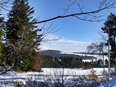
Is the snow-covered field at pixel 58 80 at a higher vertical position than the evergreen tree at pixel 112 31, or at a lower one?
lower

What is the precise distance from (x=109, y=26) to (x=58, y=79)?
40670mm

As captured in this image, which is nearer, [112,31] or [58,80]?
[58,80]

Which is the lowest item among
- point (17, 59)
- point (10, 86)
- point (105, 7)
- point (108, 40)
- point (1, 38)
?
point (10, 86)

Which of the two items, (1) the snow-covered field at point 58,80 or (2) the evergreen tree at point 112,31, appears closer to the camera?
(1) the snow-covered field at point 58,80

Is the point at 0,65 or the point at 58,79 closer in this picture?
the point at 0,65

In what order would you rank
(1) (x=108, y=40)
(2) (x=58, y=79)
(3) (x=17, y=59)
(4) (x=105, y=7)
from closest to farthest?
(4) (x=105, y=7)
(3) (x=17, y=59)
(2) (x=58, y=79)
(1) (x=108, y=40)

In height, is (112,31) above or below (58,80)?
above

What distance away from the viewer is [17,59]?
6.54 metres

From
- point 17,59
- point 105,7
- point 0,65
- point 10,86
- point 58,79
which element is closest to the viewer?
point 105,7

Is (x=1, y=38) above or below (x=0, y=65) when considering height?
above

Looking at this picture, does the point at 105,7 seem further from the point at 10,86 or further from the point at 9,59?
the point at 10,86

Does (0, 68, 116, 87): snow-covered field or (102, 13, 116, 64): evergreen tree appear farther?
(102, 13, 116, 64): evergreen tree

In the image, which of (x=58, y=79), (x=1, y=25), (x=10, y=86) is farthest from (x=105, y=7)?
(x=10, y=86)

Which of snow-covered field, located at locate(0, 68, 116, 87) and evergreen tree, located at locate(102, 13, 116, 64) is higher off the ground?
evergreen tree, located at locate(102, 13, 116, 64)
